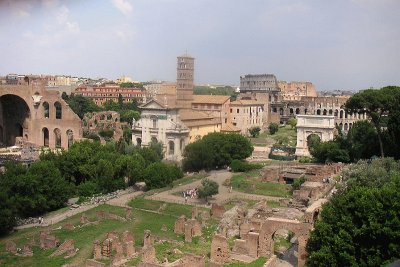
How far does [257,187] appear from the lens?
31.3m

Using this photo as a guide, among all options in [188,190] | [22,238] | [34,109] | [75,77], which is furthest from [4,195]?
[75,77]

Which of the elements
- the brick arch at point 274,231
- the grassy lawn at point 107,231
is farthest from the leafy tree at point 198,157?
the brick arch at point 274,231

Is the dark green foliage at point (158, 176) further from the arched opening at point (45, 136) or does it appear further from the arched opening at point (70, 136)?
the arched opening at point (45, 136)

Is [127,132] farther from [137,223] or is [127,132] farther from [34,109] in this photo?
[137,223]

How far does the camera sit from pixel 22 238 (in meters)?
22.0

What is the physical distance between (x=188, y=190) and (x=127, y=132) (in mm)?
25670

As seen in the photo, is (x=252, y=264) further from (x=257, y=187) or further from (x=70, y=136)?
(x=70, y=136)

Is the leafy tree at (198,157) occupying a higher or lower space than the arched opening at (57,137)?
lower

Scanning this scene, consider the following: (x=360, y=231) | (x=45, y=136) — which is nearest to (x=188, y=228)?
(x=360, y=231)

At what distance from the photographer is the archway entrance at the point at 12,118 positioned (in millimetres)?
50969

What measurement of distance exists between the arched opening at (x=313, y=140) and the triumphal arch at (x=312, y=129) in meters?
0.36

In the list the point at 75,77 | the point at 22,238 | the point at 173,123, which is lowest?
the point at 22,238

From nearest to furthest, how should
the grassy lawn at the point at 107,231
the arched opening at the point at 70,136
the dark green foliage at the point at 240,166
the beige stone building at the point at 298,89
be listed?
the grassy lawn at the point at 107,231 → the dark green foliage at the point at 240,166 → the arched opening at the point at 70,136 → the beige stone building at the point at 298,89

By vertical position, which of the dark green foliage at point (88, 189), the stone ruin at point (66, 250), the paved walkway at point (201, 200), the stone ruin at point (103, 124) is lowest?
the stone ruin at point (66, 250)
